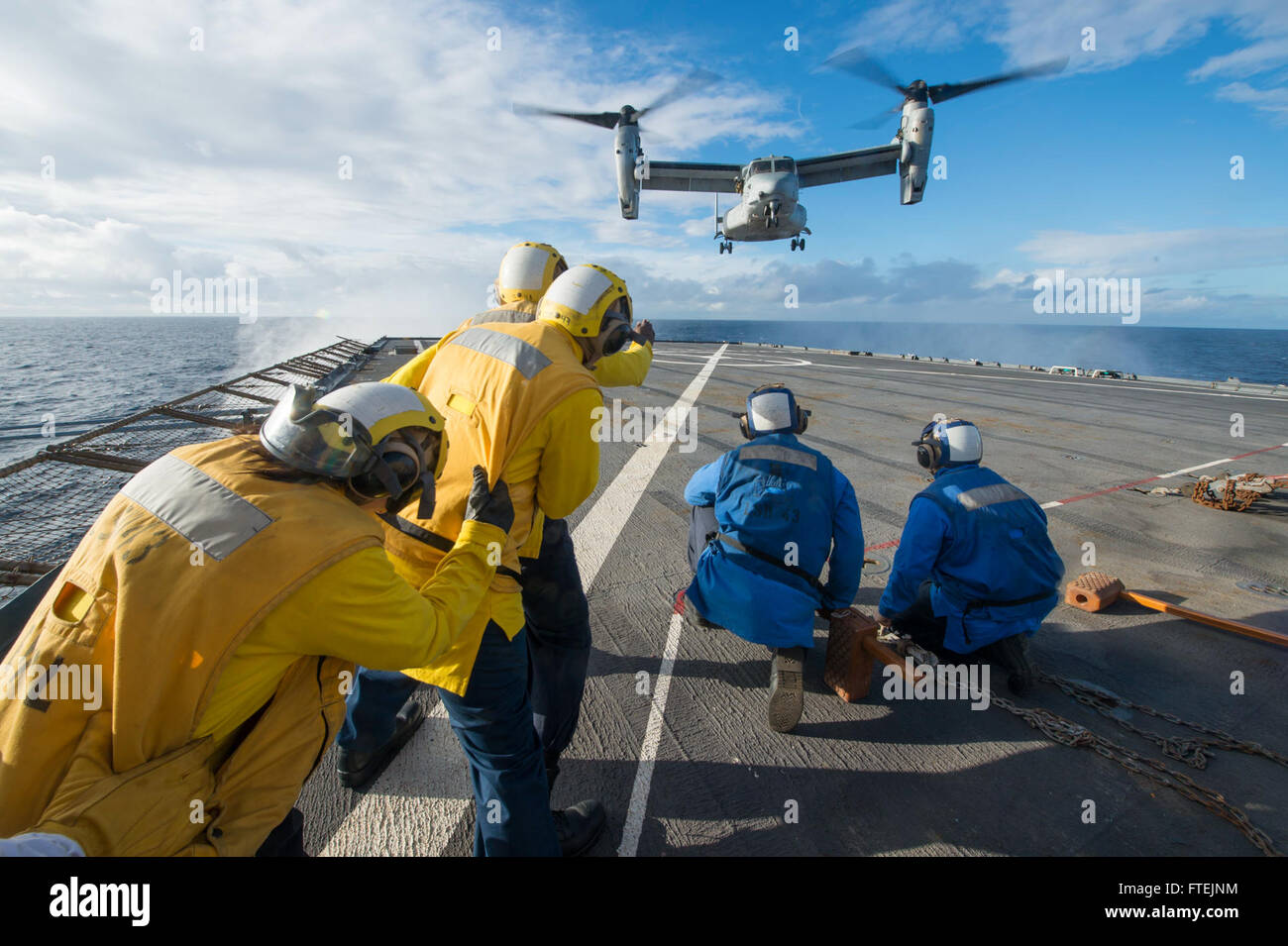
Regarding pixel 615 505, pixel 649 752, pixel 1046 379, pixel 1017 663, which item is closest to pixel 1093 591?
pixel 1017 663

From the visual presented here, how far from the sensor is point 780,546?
362 cm

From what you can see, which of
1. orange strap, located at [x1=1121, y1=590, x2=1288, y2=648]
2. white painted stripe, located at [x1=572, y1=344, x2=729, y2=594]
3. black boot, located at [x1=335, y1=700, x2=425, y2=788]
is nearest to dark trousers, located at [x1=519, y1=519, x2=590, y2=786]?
black boot, located at [x1=335, y1=700, x2=425, y2=788]

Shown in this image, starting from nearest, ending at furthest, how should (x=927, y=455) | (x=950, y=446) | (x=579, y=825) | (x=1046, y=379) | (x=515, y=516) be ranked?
(x=515, y=516)
(x=579, y=825)
(x=950, y=446)
(x=927, y=455)
(x=1046, y=379)

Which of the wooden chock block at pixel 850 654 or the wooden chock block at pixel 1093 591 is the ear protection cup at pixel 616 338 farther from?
the wooden chock block at pixel 1093 591

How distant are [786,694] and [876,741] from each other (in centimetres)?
60

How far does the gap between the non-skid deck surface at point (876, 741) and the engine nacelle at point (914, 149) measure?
2809 centimetres

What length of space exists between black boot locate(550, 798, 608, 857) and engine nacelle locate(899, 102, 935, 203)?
3479 cm

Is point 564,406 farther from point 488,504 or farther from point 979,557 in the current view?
point 979,557

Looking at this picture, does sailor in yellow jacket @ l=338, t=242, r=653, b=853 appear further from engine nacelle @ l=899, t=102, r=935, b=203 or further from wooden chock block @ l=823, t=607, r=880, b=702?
engine nacelle @ l=899, t=102, r=935, b=203

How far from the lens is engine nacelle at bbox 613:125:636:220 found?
1248 inches

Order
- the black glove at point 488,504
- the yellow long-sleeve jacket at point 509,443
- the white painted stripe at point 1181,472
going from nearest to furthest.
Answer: the black glove at point 488,504 < the yellow long-sleeve jacket at point 509,443 < the white painted stripe at point 1181,472

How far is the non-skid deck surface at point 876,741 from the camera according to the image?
2773mm

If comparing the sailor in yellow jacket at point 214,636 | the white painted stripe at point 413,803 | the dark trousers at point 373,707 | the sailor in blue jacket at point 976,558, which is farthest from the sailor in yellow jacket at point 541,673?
the sailor in blue jacket at point 976,558

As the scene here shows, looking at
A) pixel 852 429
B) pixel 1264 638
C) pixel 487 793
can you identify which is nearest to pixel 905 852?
pixel 487 793
